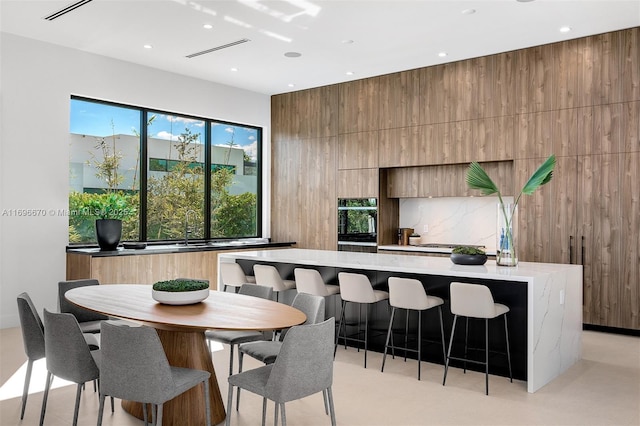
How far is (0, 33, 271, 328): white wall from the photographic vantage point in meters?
6.04

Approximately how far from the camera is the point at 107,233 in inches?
256

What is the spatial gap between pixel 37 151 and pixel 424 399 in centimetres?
514

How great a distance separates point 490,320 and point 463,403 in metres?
0.94

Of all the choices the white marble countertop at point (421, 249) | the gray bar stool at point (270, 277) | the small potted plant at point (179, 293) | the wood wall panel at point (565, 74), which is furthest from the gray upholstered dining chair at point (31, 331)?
the wood wall panel at point (565, 74)

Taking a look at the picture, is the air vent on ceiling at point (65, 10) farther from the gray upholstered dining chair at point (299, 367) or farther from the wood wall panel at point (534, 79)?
the wood wall panel at point (534, 79)

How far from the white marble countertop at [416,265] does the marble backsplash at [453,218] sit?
2268mm

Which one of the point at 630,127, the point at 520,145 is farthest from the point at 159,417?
the point at 630,127

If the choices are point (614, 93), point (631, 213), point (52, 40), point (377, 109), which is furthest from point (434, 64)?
point (52, 40)

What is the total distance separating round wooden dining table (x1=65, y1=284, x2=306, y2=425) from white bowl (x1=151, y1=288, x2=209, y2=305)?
0.10 feet

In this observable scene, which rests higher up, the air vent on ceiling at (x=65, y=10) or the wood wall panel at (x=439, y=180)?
the air vent on ceiling at (x=65, y=10)

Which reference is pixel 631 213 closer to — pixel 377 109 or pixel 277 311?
pixel 377 109

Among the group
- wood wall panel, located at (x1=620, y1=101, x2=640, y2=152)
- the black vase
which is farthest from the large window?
wood wall panel, located at (x1=620, y1=101, x2=640, y2=152)

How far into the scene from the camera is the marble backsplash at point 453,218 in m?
7.24

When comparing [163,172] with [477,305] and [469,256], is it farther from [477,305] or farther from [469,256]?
[477,305]
